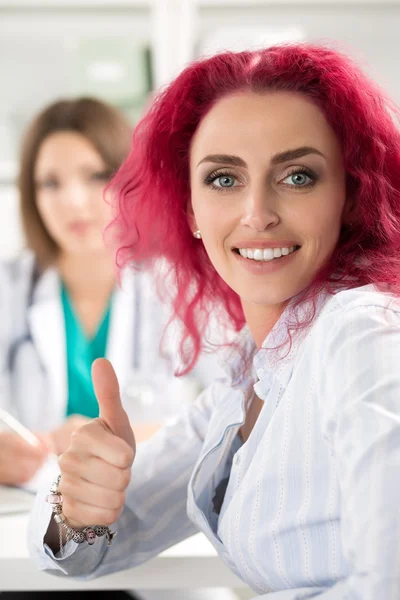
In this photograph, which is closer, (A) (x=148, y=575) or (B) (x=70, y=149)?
(A) (x=148, y=575)

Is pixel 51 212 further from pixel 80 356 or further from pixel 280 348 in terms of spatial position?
pixel 280 348

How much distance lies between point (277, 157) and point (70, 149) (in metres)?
1.32

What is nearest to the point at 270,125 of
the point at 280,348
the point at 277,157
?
the point at 277,157

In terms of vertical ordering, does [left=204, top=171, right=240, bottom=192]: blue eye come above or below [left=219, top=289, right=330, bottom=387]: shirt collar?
above

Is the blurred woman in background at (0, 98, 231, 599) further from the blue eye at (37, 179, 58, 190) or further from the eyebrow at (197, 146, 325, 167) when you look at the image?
the eyebrow at (197, 146, 325, 167)

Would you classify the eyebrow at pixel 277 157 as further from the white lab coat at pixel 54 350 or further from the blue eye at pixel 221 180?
the white lab coat at pixel 54 350

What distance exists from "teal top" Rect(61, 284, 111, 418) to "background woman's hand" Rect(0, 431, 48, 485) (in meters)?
0.70

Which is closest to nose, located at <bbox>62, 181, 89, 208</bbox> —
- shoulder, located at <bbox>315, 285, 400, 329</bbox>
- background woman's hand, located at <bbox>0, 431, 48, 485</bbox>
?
background woman's hand, located at <bbox>0, 431, 48, 485</bbox>

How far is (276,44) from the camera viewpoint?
2.87ft

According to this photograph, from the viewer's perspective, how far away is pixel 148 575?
36.4 inches

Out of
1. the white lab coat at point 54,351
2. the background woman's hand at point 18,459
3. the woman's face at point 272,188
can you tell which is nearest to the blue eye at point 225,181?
the woman's face at point 272,188

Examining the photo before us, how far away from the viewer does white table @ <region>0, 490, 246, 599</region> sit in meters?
0.92

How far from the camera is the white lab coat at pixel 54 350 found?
6.20 feet

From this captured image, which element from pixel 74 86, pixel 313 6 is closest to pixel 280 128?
pixel 313 6
